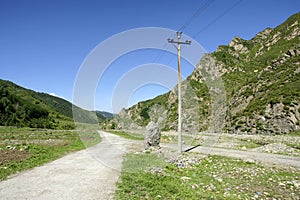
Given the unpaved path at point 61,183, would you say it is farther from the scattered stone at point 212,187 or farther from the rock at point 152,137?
the rock at point 152,137

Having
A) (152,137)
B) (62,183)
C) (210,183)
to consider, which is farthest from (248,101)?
(62,183)

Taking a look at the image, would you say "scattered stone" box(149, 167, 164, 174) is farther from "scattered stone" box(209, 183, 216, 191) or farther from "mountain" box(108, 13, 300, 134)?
"mountain" box(108, 13, 300, 134)

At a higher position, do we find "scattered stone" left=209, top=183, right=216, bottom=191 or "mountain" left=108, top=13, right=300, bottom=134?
"mountain" left=108, top=13, right=300, bottom=134

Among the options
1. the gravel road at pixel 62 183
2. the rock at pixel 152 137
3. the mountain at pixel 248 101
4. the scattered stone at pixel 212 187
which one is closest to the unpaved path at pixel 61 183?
the gravel road at pixel 62 183

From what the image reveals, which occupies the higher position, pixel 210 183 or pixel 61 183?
pixel 210 183

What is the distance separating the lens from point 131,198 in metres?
7.39

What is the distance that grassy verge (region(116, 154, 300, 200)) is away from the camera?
7.80 meters

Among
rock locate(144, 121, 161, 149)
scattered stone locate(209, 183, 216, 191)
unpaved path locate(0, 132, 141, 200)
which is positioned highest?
rock locate(144, 121, 161, 149)

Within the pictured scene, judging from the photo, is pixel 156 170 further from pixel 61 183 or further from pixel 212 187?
pixel 61 183

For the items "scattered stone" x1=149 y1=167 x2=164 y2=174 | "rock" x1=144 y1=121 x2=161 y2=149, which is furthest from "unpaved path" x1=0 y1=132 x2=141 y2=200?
"rock" x1=144 y1=121 x2=161 y2=149

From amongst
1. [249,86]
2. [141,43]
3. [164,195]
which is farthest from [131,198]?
[249,86]

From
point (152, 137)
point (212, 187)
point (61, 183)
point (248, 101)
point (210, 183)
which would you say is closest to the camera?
point (212, 187)

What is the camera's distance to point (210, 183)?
9258 mm

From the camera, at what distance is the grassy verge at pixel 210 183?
780 cm
